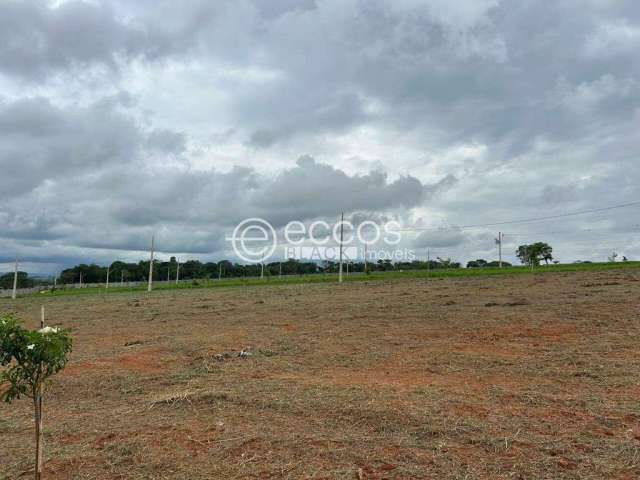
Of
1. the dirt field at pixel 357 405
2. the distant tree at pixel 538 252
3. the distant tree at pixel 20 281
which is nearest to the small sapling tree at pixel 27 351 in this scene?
the dirt field at pixel 357 405

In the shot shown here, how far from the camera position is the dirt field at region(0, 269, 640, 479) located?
4582mm

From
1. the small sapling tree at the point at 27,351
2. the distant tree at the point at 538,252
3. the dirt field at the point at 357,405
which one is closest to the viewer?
the small sapling tree at the point at 27,351

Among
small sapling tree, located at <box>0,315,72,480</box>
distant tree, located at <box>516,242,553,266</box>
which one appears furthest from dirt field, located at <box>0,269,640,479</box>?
distant tree, located at <box>516,242,553,266</box>

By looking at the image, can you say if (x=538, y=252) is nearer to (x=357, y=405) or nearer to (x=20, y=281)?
(x=357, y=405)

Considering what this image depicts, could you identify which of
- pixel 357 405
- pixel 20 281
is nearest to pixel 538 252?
pixel 357 405

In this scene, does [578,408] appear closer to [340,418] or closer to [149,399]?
[340,418]

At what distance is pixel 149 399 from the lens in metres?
7.21

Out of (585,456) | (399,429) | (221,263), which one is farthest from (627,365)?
(221,263)

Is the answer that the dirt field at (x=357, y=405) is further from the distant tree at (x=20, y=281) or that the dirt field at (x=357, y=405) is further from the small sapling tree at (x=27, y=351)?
the distant tree at (x=20, y=281)

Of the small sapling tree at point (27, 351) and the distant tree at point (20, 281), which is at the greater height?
the small sapling tree at point (27, 351)

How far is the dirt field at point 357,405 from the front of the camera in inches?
180

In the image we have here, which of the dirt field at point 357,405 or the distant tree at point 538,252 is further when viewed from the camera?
the distant tree at point 538,252

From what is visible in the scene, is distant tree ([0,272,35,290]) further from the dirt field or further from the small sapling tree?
the small sapling tree

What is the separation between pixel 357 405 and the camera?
20.4 ft
